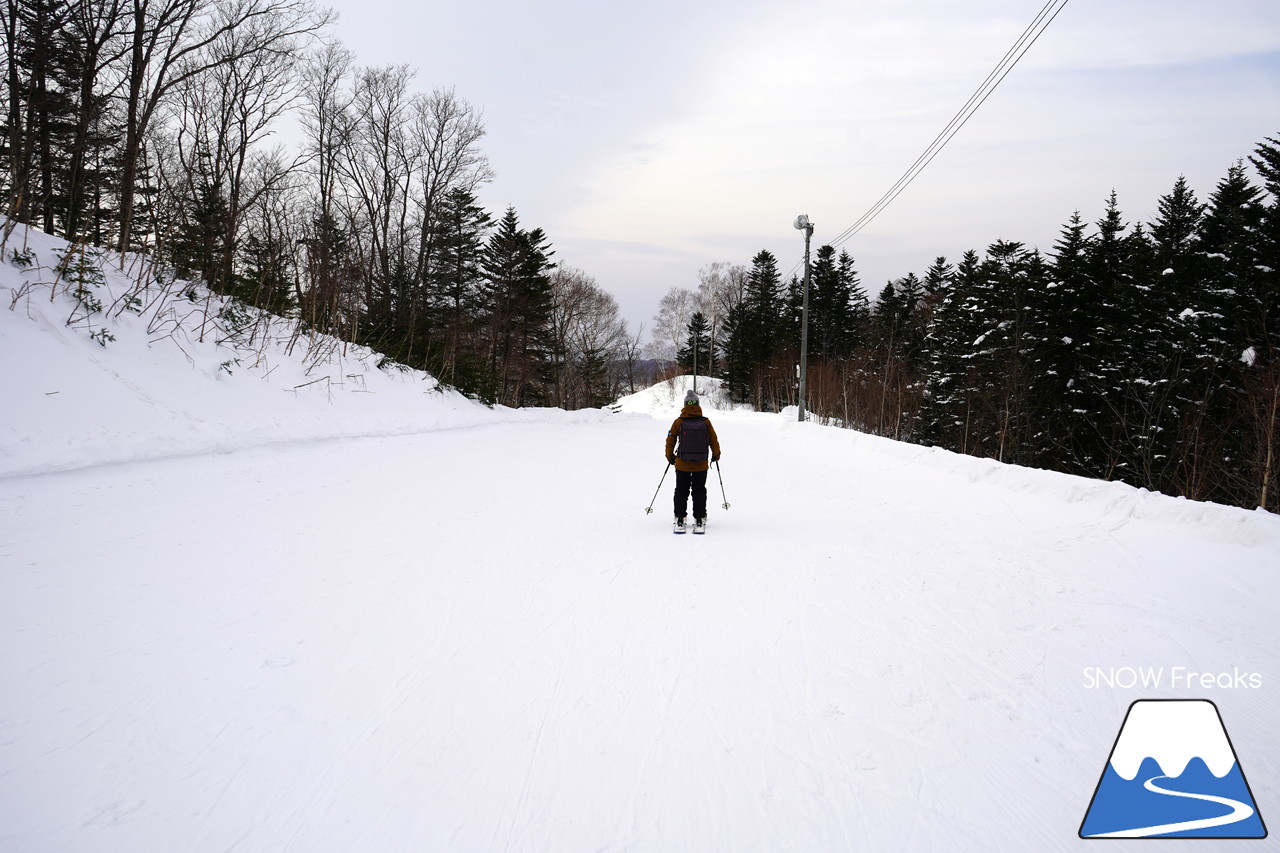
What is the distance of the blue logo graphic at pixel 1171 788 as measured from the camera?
250 cm

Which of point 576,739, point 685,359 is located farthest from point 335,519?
point 685,359

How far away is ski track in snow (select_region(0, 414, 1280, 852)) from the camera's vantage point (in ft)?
8.20

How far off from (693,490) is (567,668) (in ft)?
12.9

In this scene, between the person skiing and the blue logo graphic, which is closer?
the blue logo graphic

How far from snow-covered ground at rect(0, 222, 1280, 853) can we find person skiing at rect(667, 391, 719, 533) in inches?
15.3

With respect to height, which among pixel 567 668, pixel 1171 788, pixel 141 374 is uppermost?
pixel 141 374

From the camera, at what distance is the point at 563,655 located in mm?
3873

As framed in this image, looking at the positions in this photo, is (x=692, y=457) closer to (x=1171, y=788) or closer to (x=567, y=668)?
(x=567, y=668)

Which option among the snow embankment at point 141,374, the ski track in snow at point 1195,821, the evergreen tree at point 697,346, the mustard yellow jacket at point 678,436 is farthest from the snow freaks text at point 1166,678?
the evergreen tree at point 697,346

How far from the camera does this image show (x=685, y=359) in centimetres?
6975

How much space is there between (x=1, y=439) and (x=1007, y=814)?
1033cm

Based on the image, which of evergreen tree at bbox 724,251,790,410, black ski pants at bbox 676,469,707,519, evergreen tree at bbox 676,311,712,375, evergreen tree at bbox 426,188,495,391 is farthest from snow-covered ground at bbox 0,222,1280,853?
evergreen tree at bbox 676,311,712,375

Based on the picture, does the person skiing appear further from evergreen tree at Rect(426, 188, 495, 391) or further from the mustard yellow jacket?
evergreen tree at Rect(426, 188, 495, 391)

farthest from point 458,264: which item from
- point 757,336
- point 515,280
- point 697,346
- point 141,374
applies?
point 697,346
